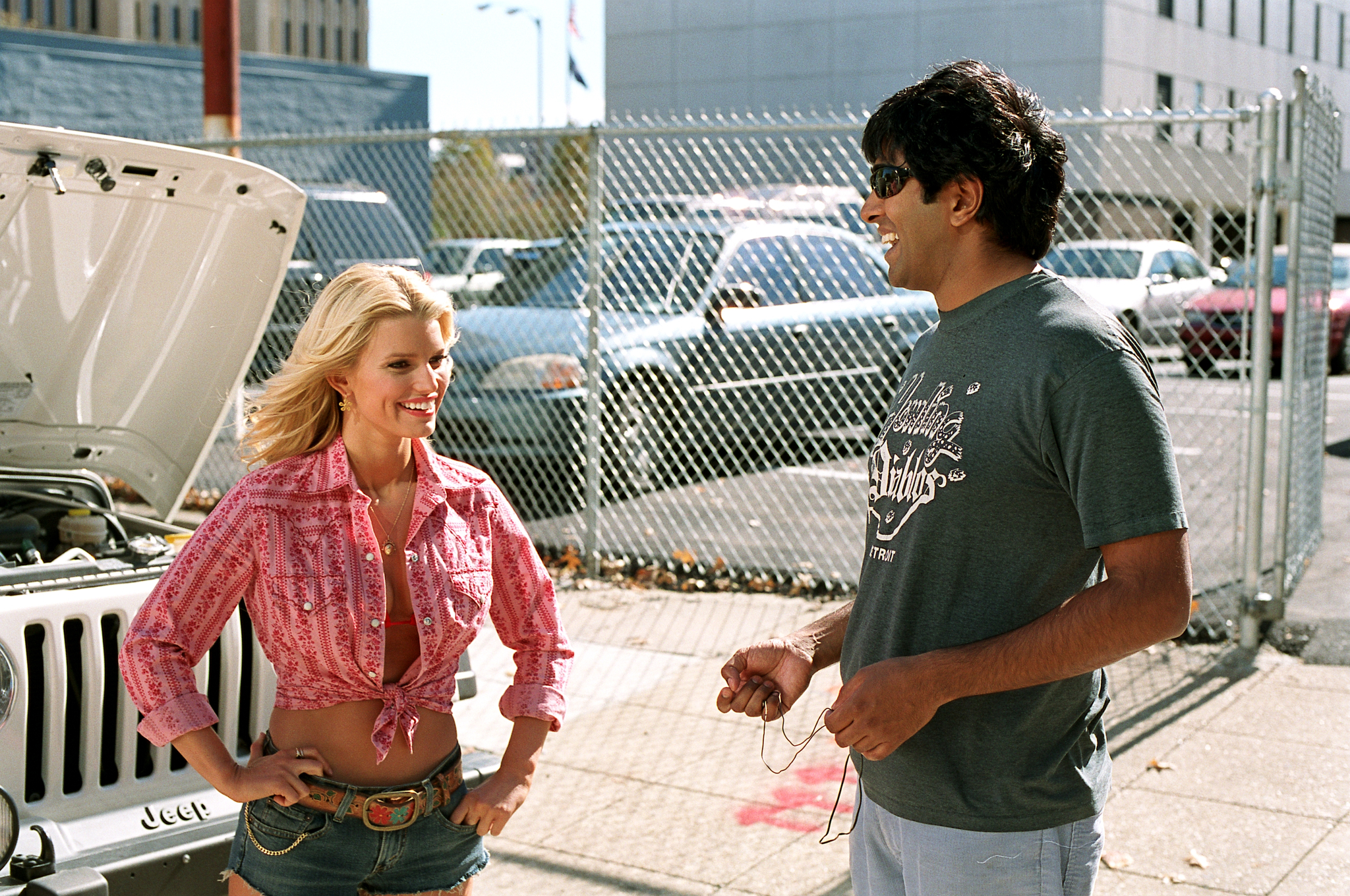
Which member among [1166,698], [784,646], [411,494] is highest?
[411,494]

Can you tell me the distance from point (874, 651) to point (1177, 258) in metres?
16.8

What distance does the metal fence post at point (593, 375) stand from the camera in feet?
23.9

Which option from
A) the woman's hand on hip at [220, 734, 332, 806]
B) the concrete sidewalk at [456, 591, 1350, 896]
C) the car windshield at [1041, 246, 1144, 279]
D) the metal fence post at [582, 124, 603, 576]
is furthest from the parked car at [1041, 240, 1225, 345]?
the woman's hand on hip at [220, 734, 332, 806]

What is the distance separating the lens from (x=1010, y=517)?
197 cm

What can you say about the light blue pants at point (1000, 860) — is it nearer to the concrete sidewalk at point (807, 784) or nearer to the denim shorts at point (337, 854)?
the denim shorts at point (337, 854)

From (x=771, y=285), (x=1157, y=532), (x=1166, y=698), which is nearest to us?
(x=1157, y=532)

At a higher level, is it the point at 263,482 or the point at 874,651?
the point at 263,482

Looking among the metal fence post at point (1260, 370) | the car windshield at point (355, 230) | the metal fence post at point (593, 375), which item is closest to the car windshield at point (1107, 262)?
the car windshield at point (355, 230)

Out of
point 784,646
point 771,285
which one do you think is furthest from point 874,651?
point 771,285

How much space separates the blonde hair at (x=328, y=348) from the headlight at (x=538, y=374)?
17.9 feet

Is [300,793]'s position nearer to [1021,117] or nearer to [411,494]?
[411,494]

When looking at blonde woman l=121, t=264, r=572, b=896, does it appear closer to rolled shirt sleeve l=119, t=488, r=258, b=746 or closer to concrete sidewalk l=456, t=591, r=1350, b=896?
rolled shirt sleeve l=119, t=488, r=258, b=746

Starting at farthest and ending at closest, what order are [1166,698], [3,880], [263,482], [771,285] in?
[771,285], [1166,698], [3,880], [263,482]

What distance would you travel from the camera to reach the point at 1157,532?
5.98 ft
